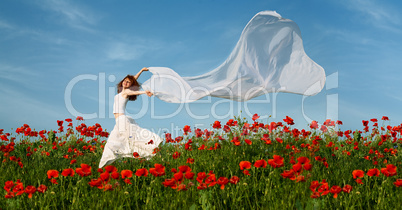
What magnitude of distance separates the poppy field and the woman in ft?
0.57

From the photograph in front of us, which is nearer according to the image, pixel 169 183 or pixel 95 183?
pixel 169 183

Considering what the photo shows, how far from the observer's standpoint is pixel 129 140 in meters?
6.94

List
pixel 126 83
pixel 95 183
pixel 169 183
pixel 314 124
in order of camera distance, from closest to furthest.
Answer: pixel 169 183, pixel 95 183, pixel 126 83, pixel 314 124

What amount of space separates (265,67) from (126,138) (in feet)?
10.6

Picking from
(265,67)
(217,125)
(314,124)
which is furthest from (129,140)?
(314,124)

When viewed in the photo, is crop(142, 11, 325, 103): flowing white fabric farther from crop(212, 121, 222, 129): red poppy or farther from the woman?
the woman

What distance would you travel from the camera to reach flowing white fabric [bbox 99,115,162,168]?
6793 millimetres

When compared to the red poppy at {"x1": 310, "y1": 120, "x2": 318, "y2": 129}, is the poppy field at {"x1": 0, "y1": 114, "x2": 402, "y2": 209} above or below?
below

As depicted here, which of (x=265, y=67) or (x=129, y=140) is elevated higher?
(x=265, y=67)

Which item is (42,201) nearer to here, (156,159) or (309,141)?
(156,159)

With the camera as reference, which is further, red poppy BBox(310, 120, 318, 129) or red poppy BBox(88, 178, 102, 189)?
red poppy BBox(310, 120, 318, 129)

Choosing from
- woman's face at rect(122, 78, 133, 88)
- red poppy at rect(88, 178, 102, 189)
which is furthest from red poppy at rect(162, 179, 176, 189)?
woman's face at rect(122, 78, 133, 88)

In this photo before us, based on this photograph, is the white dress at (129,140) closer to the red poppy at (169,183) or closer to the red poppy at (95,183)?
the red poppy at (95,183)

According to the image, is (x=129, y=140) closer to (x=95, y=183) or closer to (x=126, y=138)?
(x=126, y=138)
